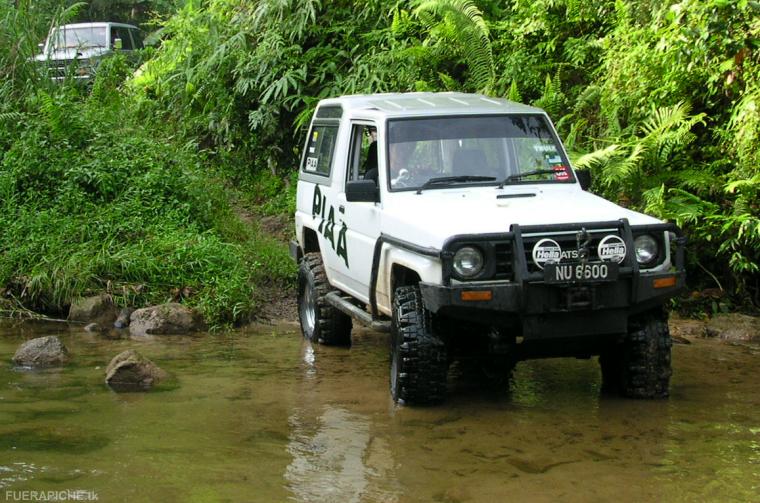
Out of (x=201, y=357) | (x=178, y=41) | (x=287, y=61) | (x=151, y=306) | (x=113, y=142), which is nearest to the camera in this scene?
(x=201, y=357)

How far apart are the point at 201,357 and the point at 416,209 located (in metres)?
2.52

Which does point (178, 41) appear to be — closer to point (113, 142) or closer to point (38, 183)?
point (113, 142)

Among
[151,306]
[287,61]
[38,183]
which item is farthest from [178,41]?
[151,306]

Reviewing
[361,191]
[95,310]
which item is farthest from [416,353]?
[95,310]

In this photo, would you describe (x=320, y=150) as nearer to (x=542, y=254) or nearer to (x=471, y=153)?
(x=471, y=153)

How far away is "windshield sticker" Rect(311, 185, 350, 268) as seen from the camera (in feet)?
25.2

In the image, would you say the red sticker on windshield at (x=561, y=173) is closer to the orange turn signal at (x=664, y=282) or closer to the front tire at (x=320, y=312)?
the orange turn signal at (x=664, y=282)

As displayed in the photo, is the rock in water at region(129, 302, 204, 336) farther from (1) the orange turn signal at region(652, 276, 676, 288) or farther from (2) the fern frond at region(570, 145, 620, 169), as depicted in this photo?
(1) the orange turn signal at region(652, 276, 676, 288)

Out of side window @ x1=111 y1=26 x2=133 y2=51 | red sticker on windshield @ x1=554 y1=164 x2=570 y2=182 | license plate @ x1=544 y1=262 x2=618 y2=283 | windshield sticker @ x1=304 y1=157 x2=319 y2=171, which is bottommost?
license plate @ x1=544 y1=262 x2=618 y2=283

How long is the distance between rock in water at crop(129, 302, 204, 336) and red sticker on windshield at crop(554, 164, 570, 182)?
12.1 feet

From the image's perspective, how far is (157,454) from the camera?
544 cm

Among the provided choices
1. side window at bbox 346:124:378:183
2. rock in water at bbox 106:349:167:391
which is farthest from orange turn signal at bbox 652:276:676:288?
rock in water at bbox 106:349:167:391

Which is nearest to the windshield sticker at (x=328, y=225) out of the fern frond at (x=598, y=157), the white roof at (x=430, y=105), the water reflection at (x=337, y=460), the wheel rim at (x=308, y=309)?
the wheel rim at (x=308, y=309)

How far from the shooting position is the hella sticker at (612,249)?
5938 millimetres
